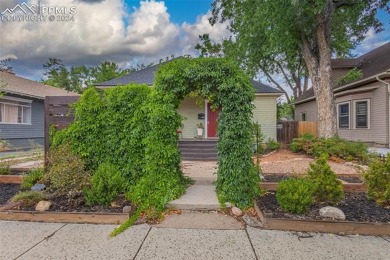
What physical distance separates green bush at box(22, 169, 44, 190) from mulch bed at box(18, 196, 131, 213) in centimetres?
113

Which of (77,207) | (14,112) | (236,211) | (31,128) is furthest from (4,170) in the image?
(31,128)

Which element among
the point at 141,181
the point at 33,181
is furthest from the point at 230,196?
the point at 33,181

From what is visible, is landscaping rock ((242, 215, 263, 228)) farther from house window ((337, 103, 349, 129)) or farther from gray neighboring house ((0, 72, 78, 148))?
gray neighboring house ((0, 72, 78, 148))

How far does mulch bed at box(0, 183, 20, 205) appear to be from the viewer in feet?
15.2

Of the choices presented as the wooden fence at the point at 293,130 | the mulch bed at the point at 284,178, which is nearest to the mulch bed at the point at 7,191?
the mulch bed at the point at 284,178

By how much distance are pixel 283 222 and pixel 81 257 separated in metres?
2.79

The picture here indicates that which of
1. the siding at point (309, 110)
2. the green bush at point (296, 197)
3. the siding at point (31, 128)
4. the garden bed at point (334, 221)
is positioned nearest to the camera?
the garden bed at point (334, 221)

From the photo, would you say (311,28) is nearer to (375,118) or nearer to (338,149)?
(375,118)

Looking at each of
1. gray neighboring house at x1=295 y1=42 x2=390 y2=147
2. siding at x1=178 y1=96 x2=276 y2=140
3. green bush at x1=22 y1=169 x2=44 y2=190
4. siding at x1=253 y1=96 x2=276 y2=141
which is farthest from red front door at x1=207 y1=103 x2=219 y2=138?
green bush at x1=22 y1=169 x2=44 y2=190

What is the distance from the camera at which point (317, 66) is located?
11172 mm

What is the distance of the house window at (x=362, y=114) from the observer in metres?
11.8

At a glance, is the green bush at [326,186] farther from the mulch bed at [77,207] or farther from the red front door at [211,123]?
the red front door at [211,123]

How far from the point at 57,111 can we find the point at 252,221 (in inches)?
195

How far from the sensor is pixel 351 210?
13.1 feet
